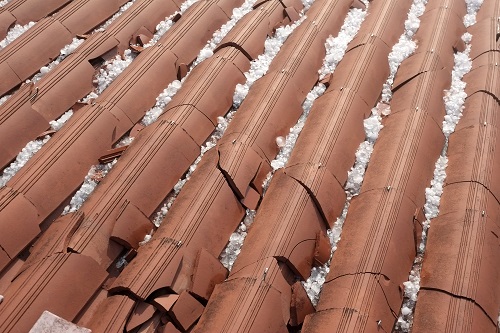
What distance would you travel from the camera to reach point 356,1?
206 inches

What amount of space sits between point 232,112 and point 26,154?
4.53 ft

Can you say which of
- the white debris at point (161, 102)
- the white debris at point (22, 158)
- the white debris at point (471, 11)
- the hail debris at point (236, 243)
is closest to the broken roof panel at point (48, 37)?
the white debris at point (22, 158)

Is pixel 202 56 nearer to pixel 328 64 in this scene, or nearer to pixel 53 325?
pixel 328 64

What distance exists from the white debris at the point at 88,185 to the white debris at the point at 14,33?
5.14ft

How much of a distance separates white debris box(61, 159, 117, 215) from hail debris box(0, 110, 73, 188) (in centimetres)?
41

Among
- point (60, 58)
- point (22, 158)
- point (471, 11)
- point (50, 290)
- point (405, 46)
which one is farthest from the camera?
point (471, 11)

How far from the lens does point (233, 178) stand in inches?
129

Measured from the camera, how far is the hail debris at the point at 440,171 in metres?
2.98

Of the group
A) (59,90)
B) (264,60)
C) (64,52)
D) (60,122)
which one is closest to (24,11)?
(64,52)

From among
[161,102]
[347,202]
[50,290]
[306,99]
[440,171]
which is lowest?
[50,290]

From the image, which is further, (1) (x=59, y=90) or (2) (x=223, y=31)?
(2) (x=223, y=31)

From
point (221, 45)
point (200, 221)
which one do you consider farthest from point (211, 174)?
point (221, 45)

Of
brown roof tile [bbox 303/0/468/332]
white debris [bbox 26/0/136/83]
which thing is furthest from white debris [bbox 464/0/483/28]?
white debris [bbox 26/0/136/83]

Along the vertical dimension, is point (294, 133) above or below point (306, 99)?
below
